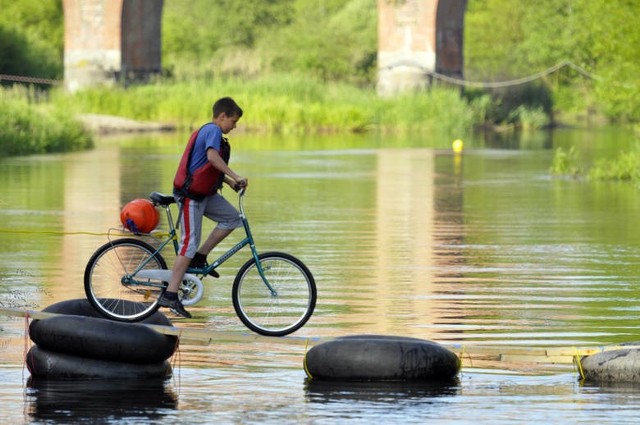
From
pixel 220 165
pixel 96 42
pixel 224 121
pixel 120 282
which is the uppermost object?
pixel 96 42

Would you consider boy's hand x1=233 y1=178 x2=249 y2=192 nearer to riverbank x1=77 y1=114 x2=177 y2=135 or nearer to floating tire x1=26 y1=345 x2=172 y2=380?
floating tire x1=26 y1=345 x2=172 y2=380

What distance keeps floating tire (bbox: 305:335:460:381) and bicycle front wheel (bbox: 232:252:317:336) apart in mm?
989

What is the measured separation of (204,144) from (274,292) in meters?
1.06

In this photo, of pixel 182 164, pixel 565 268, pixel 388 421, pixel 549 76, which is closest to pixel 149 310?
pixel 182 164

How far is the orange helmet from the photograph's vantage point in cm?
1032

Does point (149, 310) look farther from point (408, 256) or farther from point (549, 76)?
point (549, 76)

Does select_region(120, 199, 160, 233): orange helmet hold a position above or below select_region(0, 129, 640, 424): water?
above

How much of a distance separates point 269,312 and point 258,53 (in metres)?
53.8

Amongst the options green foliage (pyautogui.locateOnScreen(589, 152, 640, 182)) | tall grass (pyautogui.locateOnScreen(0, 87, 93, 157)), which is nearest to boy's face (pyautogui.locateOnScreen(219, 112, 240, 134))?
green foliage (pyautogui.locateOnScreen(589, 152, 640, 182))

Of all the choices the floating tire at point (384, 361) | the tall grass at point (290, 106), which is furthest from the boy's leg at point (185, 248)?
the tall grass at point (290, 106)

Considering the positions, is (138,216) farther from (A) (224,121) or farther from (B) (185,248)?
(A) (224,121)

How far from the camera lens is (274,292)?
34.5 ft

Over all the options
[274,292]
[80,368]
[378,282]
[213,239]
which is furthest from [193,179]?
[378,282]

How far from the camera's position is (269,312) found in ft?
36.3
